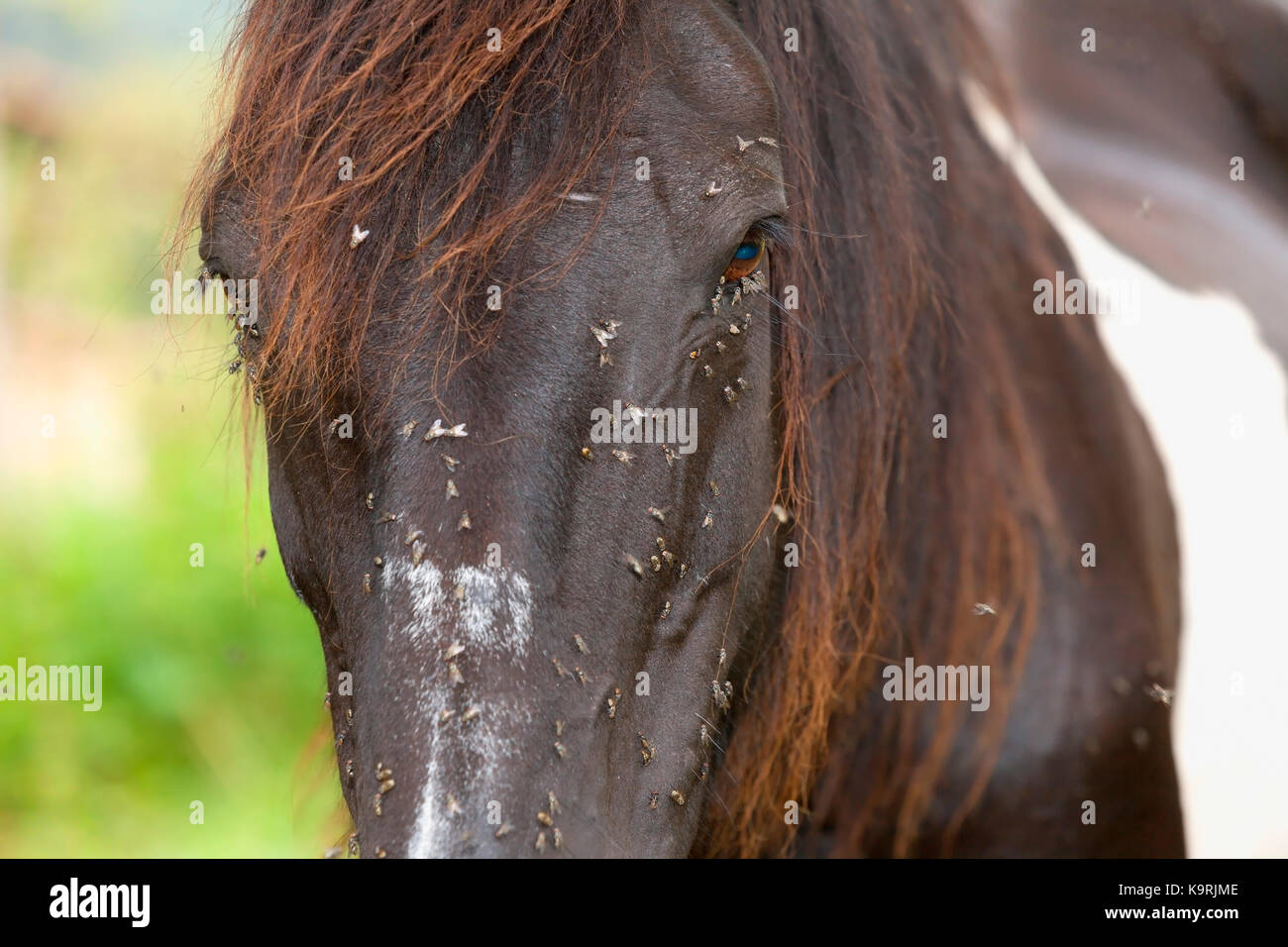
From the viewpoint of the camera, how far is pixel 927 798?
6.01 feet

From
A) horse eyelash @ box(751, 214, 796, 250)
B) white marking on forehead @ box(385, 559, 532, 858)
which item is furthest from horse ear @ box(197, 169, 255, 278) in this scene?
horse eyelash @ box(751, 214, 796, 250)

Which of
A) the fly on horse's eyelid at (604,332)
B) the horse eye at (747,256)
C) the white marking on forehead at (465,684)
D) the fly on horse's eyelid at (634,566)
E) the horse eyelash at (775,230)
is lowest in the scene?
the white marking on forehead at (465,684)

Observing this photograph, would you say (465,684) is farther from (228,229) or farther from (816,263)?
(816,263)

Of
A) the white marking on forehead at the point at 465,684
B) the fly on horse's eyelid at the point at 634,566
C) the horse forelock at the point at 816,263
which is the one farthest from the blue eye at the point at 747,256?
the white marking on forehead at the point at 465,684

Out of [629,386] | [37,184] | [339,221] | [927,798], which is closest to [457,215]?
[339,221]

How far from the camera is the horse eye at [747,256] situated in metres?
1.34

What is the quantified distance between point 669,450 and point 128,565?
395 centimetres

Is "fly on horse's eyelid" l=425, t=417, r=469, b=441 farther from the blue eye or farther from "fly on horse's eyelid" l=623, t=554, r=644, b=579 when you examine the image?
the blue eye

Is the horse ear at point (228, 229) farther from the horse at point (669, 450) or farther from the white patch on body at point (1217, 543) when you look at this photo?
the white patch on body at point (1217, 543)

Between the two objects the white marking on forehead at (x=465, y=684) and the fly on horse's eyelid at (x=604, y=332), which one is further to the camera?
the fly on horse's eyelid at (x=604, y=332)

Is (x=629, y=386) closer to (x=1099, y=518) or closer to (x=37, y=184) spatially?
(x=1099, y=518)

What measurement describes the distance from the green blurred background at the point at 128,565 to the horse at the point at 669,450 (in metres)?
1.18

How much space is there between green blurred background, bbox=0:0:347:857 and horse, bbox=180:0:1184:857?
118 cm
